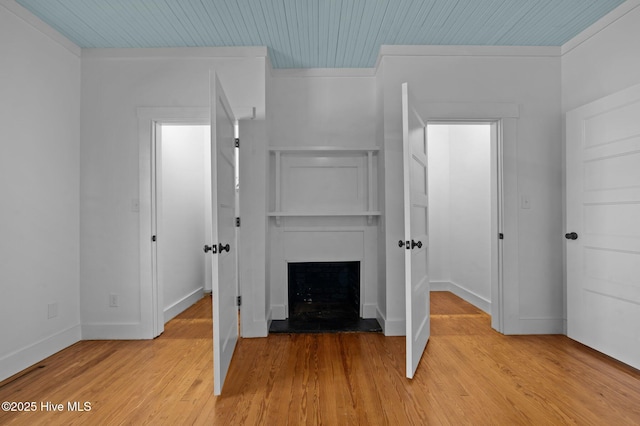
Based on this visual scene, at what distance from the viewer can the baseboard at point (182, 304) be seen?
12.2ft

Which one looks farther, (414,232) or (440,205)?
(440,205)

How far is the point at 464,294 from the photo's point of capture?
14.7 ft

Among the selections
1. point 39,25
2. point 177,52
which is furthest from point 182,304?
point 39,25

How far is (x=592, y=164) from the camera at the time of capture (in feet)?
9.21

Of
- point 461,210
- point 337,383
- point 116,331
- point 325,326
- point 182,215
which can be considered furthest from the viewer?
point 461,210

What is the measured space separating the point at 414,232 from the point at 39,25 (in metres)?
3.12

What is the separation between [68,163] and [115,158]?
345 mm

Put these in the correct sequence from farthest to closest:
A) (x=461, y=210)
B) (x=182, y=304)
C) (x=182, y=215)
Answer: (x=461, y=210) → (x=182, y=215) → (x=182, y=304)

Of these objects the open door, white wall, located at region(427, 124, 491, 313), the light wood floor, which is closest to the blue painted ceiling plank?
the open door

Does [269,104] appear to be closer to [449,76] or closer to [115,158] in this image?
[115,158]

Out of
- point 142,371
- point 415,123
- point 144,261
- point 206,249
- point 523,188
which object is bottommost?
point 142,371

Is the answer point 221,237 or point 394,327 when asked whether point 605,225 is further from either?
point 221,237

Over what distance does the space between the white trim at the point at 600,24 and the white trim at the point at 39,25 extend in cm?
420

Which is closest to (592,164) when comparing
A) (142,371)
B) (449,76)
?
(449,76)
